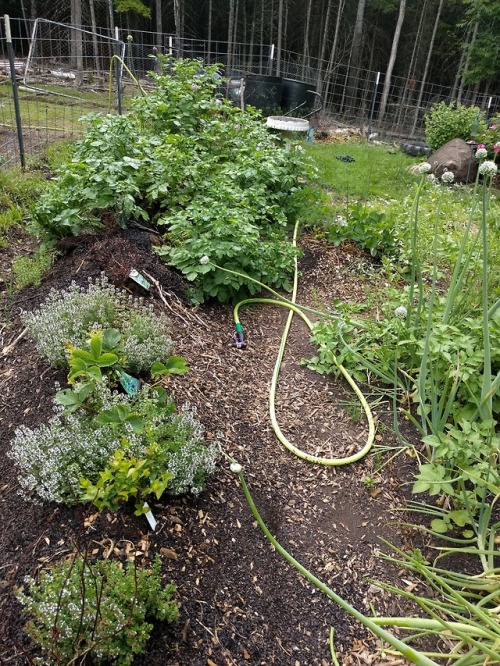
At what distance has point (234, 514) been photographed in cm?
190

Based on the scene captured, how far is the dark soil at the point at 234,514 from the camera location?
154cm

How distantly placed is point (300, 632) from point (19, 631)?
87cm

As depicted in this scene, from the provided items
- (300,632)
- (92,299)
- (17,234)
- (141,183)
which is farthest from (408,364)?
(17,234)

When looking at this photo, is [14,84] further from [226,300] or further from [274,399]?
[274,399]

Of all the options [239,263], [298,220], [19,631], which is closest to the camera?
[19,631]

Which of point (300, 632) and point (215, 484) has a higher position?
point (215, 484)

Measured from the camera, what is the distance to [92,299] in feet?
7.64

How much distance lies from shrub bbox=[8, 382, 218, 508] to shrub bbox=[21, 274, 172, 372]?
347 millimetres

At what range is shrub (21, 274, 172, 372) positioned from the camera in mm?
2139

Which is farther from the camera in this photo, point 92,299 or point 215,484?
point 92,299

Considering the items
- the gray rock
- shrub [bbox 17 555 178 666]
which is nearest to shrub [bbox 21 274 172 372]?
shrub [bbox 17 555 178 666]

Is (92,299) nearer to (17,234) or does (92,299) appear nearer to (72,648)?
(72,648)

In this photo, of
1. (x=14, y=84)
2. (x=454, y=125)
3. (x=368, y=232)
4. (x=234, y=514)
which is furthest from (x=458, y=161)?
(x=234, y=514)

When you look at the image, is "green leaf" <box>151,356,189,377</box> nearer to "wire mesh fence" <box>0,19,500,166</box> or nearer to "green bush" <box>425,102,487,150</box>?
"wire mesh fence" <box>0,19,500,166</box>
